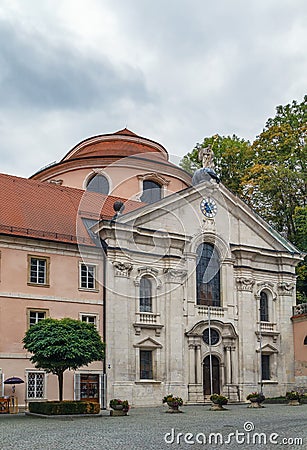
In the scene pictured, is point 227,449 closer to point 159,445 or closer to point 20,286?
point 159,445

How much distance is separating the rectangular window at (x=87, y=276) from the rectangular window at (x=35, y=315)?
2.78 meters

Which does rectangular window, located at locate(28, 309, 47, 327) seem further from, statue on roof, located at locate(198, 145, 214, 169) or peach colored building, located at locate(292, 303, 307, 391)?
peach colored building, located at locate(292, 303, 307, 391)

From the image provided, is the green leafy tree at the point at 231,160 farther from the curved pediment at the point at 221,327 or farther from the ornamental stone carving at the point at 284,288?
the curved pediment at the point at 221,327

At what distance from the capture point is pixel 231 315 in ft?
137

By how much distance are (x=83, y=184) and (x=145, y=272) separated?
10001 millimetres

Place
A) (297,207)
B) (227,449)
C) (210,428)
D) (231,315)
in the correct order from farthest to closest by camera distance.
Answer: (297,207) → (231,315) → (210,428) → (227,449)

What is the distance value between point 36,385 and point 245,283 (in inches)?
602

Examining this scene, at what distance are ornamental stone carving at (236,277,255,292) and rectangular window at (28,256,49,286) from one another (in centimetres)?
1296

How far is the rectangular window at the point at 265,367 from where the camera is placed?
140 ft

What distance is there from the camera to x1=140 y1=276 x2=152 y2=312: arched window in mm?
38812

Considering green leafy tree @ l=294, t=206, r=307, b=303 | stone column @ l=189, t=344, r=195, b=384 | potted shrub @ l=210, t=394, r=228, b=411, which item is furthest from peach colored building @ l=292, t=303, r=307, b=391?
potted shrub @ l=210, t=394, r=228, b=411

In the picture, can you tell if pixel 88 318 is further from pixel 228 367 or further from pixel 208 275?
pixel 228 367

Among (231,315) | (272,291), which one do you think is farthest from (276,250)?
(231,315)

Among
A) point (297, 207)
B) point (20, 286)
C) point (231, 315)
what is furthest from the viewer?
point (297, 207)
